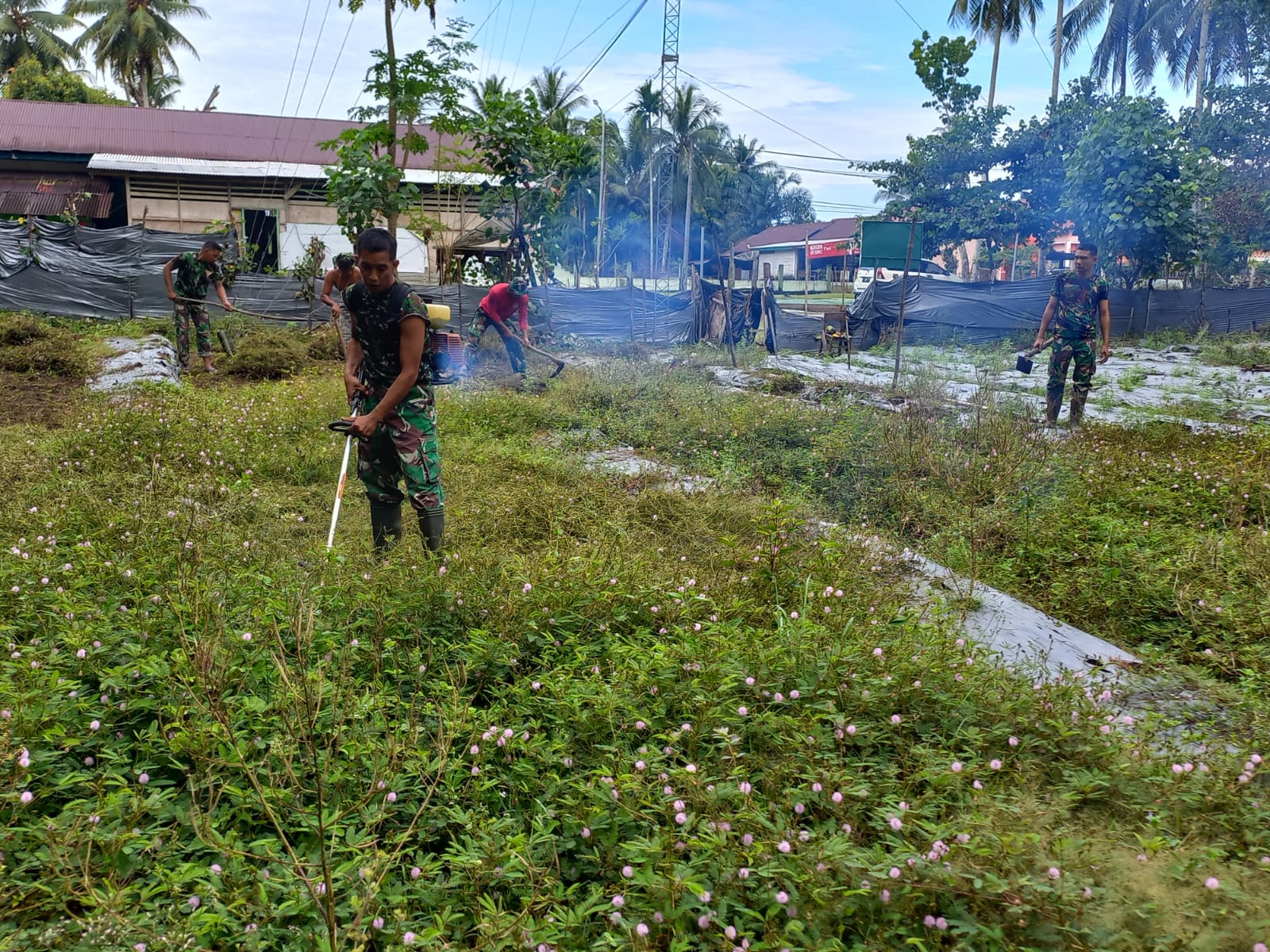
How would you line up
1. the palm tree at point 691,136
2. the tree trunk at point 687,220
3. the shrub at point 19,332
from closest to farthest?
1. the shrub at point 19,332
2. the tree trunk at point 687,220
3. the palm tree at point 691,136

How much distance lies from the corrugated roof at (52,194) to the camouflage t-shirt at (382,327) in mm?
22820

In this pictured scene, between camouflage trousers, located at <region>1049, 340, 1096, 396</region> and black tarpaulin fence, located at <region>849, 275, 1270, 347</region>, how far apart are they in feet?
34.8

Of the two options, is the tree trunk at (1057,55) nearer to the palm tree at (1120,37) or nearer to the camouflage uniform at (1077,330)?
the palm tree at (1120,37)

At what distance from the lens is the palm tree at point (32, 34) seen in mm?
36219

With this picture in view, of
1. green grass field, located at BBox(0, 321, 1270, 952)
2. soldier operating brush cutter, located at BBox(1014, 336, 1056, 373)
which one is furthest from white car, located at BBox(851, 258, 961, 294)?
green grass field, located at BBox(0, 321, 1270, 952)

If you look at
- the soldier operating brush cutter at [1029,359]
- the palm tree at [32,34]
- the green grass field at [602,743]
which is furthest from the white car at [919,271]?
the palm tree at [32,34]

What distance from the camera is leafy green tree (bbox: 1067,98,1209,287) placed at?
19.2m

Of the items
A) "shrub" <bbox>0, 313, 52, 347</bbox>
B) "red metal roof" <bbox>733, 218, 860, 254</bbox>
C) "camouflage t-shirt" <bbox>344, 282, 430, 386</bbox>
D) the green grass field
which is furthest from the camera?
"red metal roof" <bbox>733, 218, 860, 254</bbox>

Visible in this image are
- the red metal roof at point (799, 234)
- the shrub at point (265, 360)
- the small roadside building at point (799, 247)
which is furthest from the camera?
the red metal roof at point (799, 234)

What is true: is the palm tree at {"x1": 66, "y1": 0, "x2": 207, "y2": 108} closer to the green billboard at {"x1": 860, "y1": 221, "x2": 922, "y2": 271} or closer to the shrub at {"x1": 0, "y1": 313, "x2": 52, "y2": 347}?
the shrub at {"x1": 0, "y1": 313, "x2": 52, "y2": 347}

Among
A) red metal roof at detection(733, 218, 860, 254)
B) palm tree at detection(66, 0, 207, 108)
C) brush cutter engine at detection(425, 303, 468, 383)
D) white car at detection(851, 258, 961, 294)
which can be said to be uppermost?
palm tree at detection(66, 0, 207, 108)

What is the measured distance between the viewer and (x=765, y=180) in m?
70.9

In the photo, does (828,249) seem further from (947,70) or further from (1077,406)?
(1077,406)

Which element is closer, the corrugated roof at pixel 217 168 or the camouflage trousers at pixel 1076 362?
the camouflage trousers at pixel 1076 362
